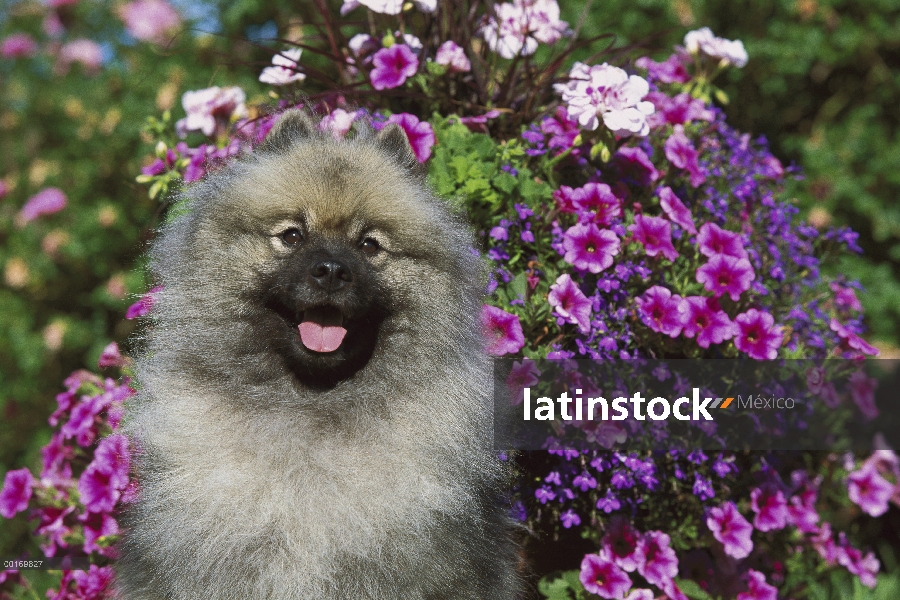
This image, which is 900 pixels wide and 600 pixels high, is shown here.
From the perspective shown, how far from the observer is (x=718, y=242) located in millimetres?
2986

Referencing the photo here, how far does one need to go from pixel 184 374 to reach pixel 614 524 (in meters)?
1.58

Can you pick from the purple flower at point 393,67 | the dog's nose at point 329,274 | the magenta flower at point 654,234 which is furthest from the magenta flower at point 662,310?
the purple flower at point 393,67

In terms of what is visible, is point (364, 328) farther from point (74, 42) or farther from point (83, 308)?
point (74, 42)

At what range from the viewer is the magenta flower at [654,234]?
290cm

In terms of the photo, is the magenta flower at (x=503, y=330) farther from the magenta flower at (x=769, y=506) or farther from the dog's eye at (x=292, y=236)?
the magenta flower at (x=769, y=506)

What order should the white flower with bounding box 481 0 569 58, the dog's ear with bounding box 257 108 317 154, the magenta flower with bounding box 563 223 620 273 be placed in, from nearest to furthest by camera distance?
the dog's ear with bounding box 257 108 317 154 → the magenta flower with bounding box 563 223 620 273 → the white flower with bounding box 481 0 569 58

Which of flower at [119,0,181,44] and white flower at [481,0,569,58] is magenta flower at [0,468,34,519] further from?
flower at [119,0,181,44]

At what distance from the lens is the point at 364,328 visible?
2.44 m

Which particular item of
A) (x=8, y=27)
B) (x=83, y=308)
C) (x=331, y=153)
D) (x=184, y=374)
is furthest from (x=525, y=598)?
(x=8, y=27)

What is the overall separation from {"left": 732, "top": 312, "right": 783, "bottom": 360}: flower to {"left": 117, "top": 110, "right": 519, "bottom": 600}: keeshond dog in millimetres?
1030

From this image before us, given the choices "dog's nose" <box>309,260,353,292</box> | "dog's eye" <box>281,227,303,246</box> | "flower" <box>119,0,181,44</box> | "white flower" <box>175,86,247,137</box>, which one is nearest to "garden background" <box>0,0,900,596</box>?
"flower" <box>119,0,181,44</box>

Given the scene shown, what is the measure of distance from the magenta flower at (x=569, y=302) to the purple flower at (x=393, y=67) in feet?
3.56

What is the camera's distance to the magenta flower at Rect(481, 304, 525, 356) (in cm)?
271

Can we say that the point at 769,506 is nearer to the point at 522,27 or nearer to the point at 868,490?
the point at 868,490
